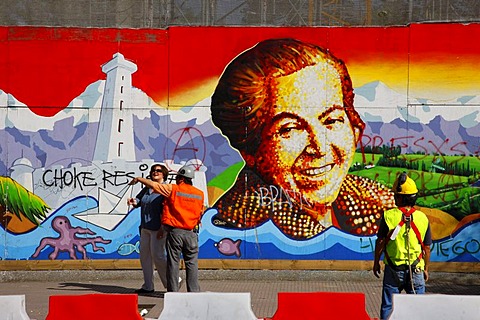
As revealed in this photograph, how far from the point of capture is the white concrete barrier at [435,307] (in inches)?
272

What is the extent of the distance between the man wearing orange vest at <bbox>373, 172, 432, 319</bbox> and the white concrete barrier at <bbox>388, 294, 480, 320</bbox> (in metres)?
0.97

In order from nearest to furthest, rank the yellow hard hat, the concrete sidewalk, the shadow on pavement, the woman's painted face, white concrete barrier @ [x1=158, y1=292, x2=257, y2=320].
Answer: white concrete barrier @ [x1=158, y1=292, x2=257, y2=320] → the yellow hard hat → the shadow on pavement → the concrete sidewalk → the woman's painted face

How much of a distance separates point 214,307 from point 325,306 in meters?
0.94

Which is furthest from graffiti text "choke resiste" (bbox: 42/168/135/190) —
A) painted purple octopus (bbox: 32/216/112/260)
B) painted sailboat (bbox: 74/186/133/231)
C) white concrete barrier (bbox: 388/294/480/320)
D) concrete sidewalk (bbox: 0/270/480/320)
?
white concrete barrier (bbox: 388/294/480/320)

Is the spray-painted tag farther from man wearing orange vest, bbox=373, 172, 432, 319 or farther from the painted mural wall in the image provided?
the painted mural wall

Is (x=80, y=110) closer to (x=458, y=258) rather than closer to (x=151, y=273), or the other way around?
(x=151, y=273)

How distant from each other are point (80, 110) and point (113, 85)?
2.13 feet

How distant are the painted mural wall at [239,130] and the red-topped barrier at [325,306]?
5.97 meters

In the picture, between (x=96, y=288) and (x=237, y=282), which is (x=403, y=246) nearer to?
(x=237, y=282)

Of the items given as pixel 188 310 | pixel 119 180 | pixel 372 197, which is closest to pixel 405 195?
pixel 188 310

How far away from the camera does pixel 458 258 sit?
42.7 ft

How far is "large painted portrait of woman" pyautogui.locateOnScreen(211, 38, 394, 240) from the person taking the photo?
13156 millimetres

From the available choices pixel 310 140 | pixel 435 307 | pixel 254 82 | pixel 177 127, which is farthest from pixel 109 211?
pixel 435 307

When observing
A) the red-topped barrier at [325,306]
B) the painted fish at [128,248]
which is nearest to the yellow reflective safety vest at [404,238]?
the red-topped barrier at [325,306]
